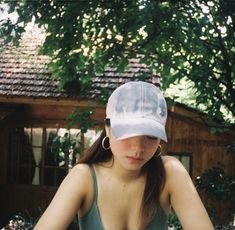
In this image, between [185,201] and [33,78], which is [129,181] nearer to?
[185,201]

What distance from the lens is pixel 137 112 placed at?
1.23m

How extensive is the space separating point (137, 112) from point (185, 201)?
36cm

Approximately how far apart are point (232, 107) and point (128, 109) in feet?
11.4

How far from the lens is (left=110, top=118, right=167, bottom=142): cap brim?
1.19 m

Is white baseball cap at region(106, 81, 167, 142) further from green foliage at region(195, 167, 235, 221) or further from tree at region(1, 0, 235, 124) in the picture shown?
green foliage at region(195, 167, 235, 221)

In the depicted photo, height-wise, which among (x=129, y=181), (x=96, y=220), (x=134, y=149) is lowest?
(x=96, y=220)

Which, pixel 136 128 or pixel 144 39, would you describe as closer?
pixel 136 128

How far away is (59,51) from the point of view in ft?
14.5

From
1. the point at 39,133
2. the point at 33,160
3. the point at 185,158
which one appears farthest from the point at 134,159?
the point at 33,160

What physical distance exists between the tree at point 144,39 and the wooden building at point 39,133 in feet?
10.4

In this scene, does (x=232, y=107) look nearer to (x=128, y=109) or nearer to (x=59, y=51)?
(x=59, y=51)

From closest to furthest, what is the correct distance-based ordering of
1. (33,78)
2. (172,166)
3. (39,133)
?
(172,166)
(33,78)
(39,133)

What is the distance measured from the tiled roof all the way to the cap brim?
5.96m

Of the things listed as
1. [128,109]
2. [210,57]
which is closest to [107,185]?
[128,109]
